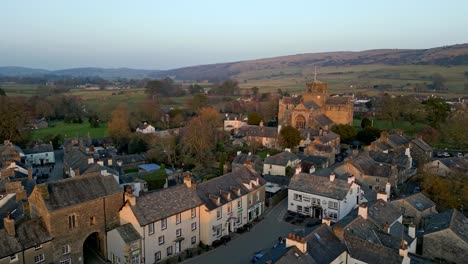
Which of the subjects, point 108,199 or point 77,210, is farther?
point 108,199

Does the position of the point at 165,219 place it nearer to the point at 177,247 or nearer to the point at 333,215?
the point at 177,247

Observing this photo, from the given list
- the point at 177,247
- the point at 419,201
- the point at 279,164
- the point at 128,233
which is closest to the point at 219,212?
the point at 177,247

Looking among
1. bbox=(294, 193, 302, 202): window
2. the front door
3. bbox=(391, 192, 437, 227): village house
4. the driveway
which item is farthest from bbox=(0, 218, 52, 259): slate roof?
bbox=(391, 192, 437, 227): village house

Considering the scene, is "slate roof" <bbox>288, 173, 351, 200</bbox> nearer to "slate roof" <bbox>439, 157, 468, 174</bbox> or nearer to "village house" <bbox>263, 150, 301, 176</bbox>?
"village house" <bbox>263, 150, 301, 176</bbox>

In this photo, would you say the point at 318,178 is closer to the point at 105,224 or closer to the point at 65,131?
the point at 105,224

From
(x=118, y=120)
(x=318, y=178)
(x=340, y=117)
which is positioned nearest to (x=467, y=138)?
(x=340, y=117)

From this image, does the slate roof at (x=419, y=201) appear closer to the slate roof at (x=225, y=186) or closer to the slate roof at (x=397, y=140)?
the slate roof at (x=225, y=186)

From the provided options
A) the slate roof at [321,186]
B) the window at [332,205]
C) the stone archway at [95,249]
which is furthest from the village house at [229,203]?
the stone archway at [95,249]
